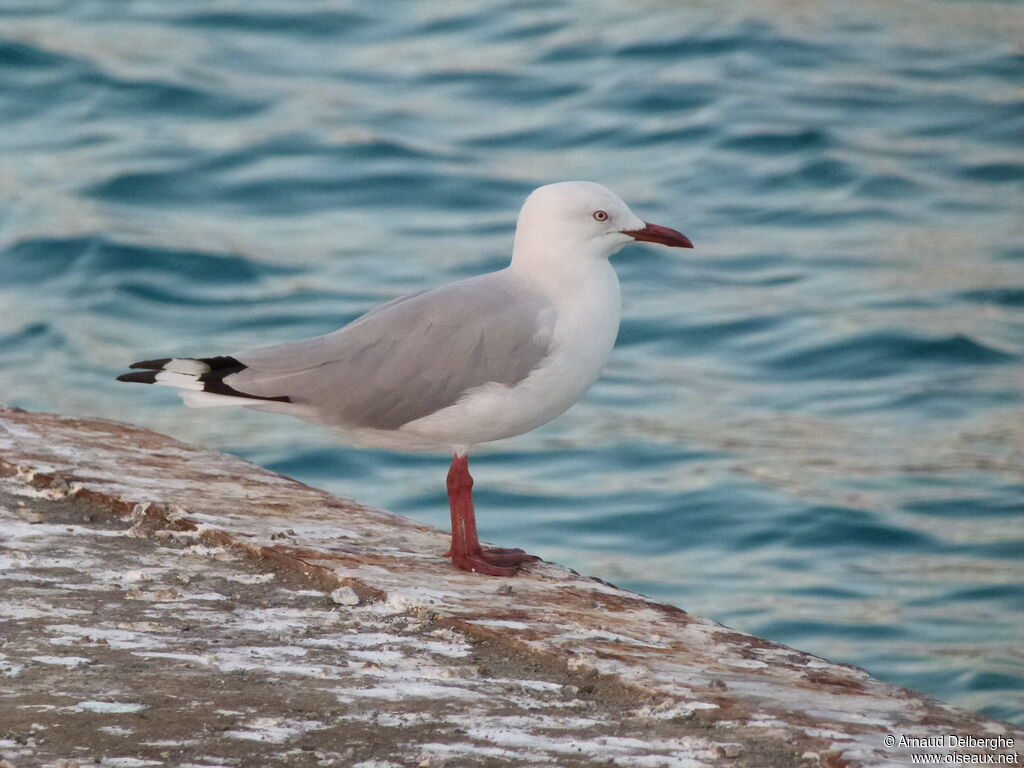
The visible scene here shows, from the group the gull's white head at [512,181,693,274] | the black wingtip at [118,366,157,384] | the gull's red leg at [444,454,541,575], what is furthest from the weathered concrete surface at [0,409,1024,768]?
the gull's white head at [512,181,693,274]

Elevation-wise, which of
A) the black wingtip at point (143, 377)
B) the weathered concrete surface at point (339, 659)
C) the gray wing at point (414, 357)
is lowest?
the weathered concrete surface at point (339, 659)

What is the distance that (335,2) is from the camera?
1736 cm

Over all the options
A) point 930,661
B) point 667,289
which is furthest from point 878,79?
point 930,661

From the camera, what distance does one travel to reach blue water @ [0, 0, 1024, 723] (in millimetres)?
8328

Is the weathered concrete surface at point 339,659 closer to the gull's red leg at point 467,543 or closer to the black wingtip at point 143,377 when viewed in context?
the gull's red leg at point 467,543

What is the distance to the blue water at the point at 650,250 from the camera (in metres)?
8.33

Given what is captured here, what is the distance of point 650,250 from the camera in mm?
12359

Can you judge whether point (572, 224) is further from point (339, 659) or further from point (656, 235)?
point (339, 659)

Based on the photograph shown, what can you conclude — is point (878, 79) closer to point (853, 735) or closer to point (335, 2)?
point (335, 2)

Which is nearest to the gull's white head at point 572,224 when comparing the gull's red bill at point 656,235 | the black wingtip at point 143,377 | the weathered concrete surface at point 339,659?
the gull's red bill at point 656,235

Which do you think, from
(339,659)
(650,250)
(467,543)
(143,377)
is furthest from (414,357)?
(650,250)

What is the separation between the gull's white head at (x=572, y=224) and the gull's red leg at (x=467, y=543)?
0.64 m

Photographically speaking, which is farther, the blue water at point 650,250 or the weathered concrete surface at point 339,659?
the blue water at point 650,250

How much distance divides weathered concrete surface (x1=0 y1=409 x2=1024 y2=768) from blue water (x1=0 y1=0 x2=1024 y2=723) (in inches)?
133
